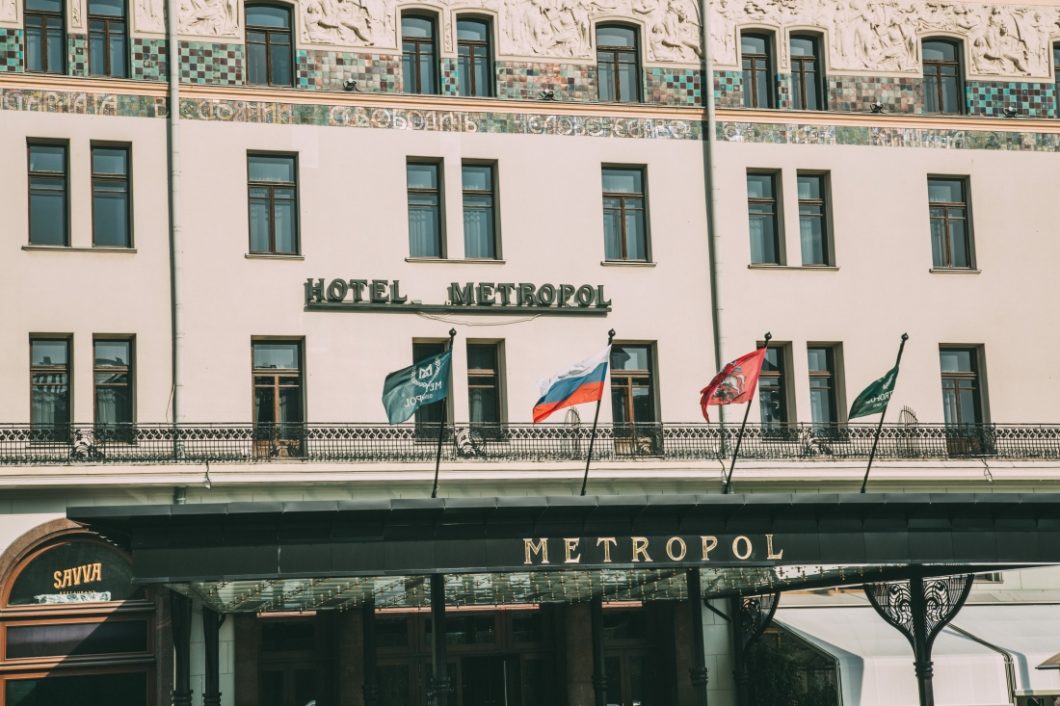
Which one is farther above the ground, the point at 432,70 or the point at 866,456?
the point at 432,70

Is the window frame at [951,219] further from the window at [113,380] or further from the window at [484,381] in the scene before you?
the window at [113,380]

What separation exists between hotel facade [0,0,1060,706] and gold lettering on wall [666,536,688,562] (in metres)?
3.30

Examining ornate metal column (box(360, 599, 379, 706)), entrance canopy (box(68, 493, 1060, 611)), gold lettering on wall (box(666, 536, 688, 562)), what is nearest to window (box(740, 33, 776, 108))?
entrance canopy (box(68, 493, 1060, 611))

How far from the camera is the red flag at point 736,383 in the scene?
2923cm

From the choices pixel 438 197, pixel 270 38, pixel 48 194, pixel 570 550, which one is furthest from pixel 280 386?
pixel 570 550

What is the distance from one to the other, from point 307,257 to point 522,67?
6.09 m

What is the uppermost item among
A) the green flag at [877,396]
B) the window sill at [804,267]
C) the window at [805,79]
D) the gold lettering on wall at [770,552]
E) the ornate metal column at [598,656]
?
the window at [805,79]

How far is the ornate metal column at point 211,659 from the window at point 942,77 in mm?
19892

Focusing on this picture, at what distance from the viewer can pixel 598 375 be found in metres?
28.0

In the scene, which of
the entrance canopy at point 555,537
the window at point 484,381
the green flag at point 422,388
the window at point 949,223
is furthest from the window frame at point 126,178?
the window at point 949,223

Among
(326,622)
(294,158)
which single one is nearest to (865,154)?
(294,158)

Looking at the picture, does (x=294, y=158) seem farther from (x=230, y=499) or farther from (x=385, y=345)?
(x=230, y=499)

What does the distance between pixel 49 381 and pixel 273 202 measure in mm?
5644

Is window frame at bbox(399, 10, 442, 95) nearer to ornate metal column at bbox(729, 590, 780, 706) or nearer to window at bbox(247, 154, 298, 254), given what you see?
window at bbox(247, 154, 298, 254)
